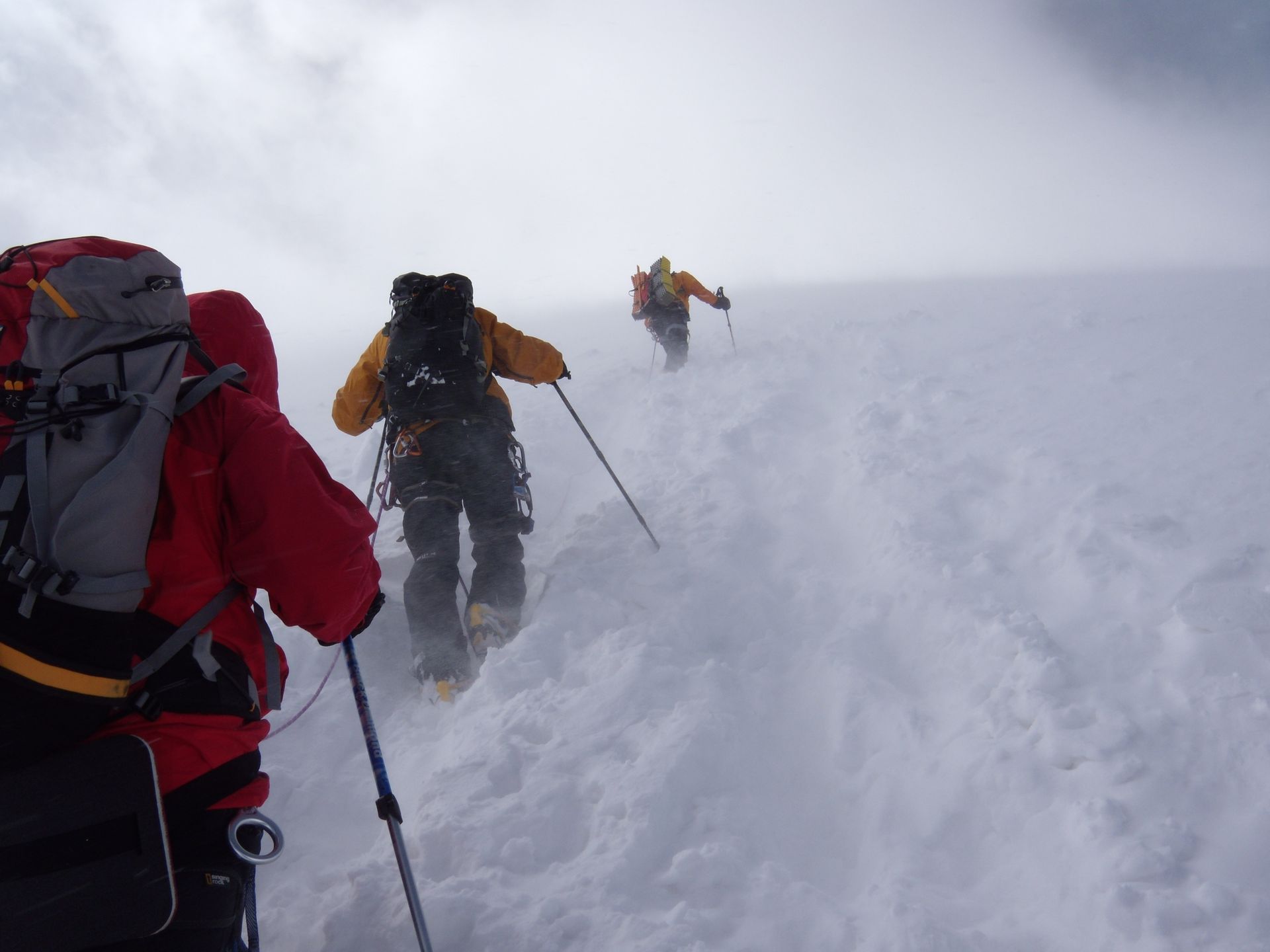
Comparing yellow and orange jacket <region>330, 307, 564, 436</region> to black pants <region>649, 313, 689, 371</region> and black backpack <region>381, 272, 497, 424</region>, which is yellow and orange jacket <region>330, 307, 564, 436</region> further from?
black pants <region>649, 313, 689, 371</region>

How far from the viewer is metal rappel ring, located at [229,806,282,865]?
1.64 meters

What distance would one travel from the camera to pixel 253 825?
67.7 inches

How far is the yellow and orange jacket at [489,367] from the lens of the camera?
4.79 metres

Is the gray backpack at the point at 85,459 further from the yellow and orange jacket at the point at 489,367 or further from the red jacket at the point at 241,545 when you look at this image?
the yellow and orange jacket at the point at 489,367

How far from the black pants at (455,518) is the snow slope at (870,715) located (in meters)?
0.38

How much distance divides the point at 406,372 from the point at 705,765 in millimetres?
3093

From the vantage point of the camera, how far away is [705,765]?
284 cm

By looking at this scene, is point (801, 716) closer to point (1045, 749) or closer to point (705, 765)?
point (705, 765)

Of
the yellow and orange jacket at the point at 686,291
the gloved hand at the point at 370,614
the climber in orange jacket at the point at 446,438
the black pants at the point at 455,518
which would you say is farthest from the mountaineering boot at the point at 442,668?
the yellow and orange jacket at the point at 686,291

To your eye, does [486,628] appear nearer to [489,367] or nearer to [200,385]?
[489,367]

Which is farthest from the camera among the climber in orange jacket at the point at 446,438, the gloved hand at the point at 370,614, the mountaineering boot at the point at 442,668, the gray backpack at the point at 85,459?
the climber in orange jacket at the point at 446,438

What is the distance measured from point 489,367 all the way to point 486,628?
181cm

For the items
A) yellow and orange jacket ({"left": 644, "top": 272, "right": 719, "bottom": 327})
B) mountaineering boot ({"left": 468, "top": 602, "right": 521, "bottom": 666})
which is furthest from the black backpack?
yellow and orange jacket ({"left": 644, "top": 272, "right": 719, "bottom": 327})

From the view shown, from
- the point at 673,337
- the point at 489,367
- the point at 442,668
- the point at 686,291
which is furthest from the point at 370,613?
the point at 686,291
